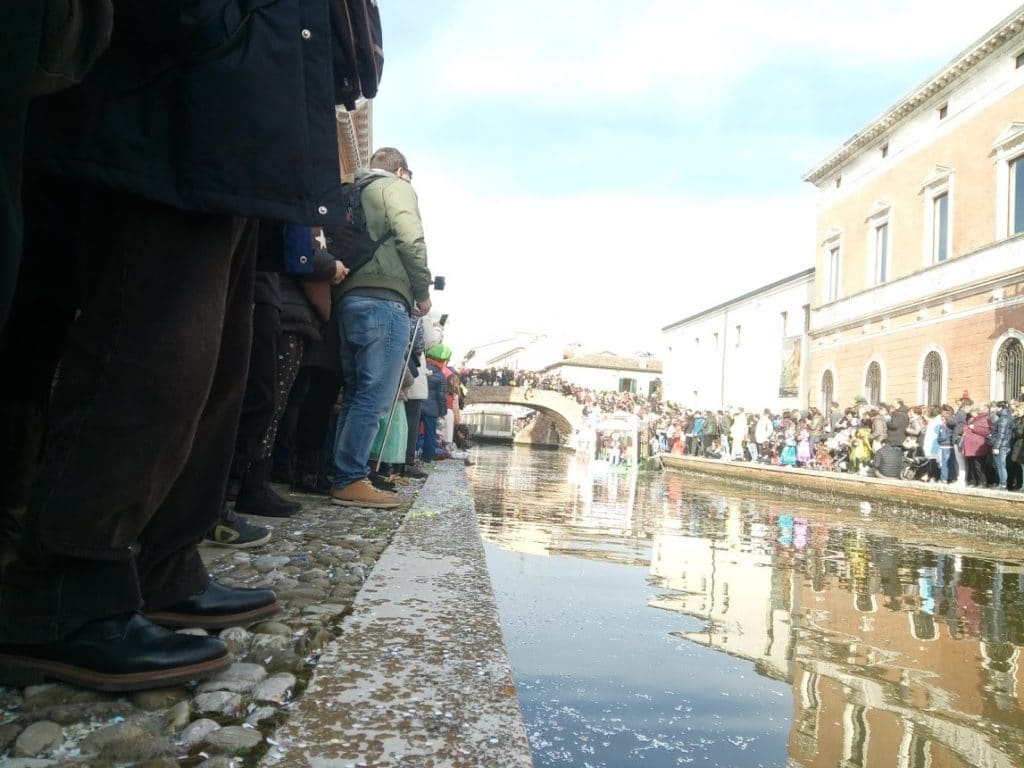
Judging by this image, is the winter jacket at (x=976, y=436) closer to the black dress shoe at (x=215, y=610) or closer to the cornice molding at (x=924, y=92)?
the cornice molding at (x=924, y=92)

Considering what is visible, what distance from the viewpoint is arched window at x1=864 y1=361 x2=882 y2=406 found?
26.5 m

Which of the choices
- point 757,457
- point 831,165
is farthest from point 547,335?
point 757,457

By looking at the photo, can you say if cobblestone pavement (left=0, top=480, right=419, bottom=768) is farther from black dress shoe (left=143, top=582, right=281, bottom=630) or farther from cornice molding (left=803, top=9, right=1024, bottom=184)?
cornice molding (left=803, top=9, right=1024, bottom=184)

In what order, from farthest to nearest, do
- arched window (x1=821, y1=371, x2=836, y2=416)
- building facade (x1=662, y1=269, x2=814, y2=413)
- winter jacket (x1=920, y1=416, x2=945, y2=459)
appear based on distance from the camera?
building facade (x1=662, y1=269, x2=814, y2=413) < arched window (x1=821, y1=371, x2=836, y2=416) < winter jacket (x1=920, y1=416, x2=945, y2=459)

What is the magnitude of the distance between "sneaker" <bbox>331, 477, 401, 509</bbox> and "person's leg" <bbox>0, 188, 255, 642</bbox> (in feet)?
8.78

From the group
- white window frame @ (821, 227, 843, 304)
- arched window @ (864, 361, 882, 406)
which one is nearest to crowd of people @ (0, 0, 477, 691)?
arched window @ (864, 361, 882, 406)

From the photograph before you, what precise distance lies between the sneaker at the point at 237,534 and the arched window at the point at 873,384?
86.5 ft

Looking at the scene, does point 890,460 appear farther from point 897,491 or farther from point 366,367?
point 366,367

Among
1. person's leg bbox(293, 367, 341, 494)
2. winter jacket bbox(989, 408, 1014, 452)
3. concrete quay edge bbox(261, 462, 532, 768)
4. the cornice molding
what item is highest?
the cornice molding

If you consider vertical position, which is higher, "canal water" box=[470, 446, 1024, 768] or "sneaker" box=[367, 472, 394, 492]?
"sneaker" box=[367, 472, 394, 492]

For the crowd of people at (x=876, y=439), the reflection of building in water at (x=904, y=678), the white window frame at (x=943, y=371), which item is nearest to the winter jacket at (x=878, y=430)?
the crowd of people at (x=876, y=439)

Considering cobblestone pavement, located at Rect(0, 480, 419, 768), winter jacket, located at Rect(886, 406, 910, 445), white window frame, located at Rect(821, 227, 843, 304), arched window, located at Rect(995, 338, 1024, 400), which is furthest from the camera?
white window frame, located at Rect(821, 227, 843, 304)

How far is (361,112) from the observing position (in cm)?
2220

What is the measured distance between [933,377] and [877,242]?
19.9ft
